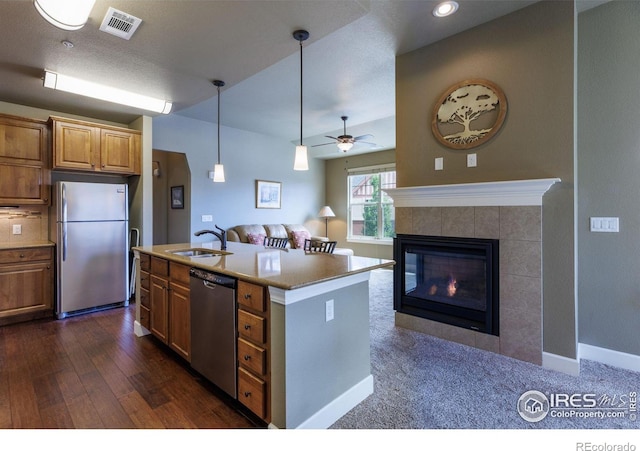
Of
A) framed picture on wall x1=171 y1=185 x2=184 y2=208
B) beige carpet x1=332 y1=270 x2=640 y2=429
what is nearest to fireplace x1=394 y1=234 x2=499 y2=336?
beige carpet x1=332 y1=270 x2=640 y2=429

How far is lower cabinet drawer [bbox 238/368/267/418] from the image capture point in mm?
1693

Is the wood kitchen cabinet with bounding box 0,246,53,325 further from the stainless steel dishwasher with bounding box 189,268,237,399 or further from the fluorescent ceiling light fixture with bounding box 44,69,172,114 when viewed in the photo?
the stainless steel dishwasher with bounding box 189,268,237,399

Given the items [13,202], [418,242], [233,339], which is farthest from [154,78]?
[418,242]

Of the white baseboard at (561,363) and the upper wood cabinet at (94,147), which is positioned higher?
the upper wood cabinet at (94,147)

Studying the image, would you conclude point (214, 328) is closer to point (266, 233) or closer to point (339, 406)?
point (339, 406)

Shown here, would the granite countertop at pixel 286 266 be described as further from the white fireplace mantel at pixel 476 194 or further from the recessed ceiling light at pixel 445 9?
the recessed ceiling light at pixel 445 9

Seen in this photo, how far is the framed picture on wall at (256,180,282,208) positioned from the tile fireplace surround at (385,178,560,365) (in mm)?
4139

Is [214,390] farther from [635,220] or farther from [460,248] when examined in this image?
[635,220]

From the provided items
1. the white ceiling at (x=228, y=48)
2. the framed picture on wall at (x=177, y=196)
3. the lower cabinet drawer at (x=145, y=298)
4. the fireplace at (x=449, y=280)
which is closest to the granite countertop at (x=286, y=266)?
the lower cabinet drawer at (x=145, y=298)

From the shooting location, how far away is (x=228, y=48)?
8.55ft

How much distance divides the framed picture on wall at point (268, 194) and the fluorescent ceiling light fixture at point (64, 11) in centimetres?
467

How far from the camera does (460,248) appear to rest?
282 centimetres

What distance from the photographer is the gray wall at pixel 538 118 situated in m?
2.32
